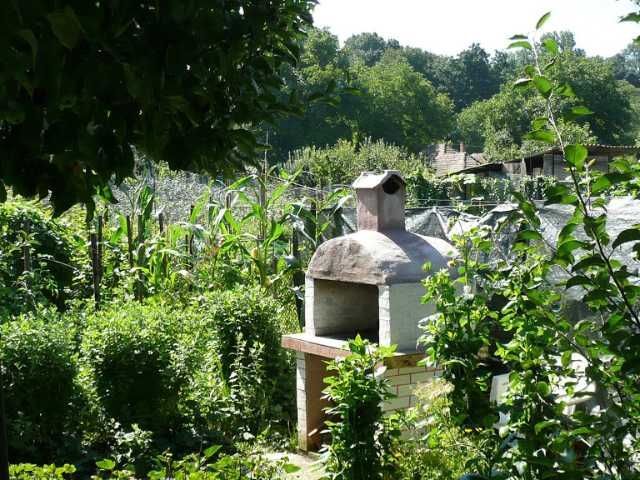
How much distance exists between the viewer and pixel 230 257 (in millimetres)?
8812

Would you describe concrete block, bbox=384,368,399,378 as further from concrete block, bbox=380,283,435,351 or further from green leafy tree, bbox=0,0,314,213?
green leafy tree, bbox=0,0,314,213

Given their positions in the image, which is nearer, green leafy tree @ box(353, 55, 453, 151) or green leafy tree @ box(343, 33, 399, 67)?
green leafy tree @ box(353, 55, 453, 151)

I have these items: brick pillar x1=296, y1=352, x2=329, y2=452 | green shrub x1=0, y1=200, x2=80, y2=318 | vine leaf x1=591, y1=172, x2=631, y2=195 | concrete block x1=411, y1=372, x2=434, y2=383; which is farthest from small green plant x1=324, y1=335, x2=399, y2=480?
green shrub x1=0, y1=200, x2=80, y2=318

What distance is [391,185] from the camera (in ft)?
19.6

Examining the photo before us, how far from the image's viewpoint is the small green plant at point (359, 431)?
405 centimetres

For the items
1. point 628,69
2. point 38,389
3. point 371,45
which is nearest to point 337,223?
point 38,389

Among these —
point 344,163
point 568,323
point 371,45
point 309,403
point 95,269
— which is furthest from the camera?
point 371,45

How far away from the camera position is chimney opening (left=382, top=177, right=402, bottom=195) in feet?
19.5

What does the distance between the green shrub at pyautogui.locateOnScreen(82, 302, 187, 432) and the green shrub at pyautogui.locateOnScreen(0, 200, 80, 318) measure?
151 centimetres

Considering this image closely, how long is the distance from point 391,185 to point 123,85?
4.52 meters

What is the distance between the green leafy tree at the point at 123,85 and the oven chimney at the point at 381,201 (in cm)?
373

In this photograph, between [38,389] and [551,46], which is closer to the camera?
[551,46]

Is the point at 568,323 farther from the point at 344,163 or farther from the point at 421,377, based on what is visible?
the point at 344,163

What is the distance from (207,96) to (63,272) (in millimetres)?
7922
